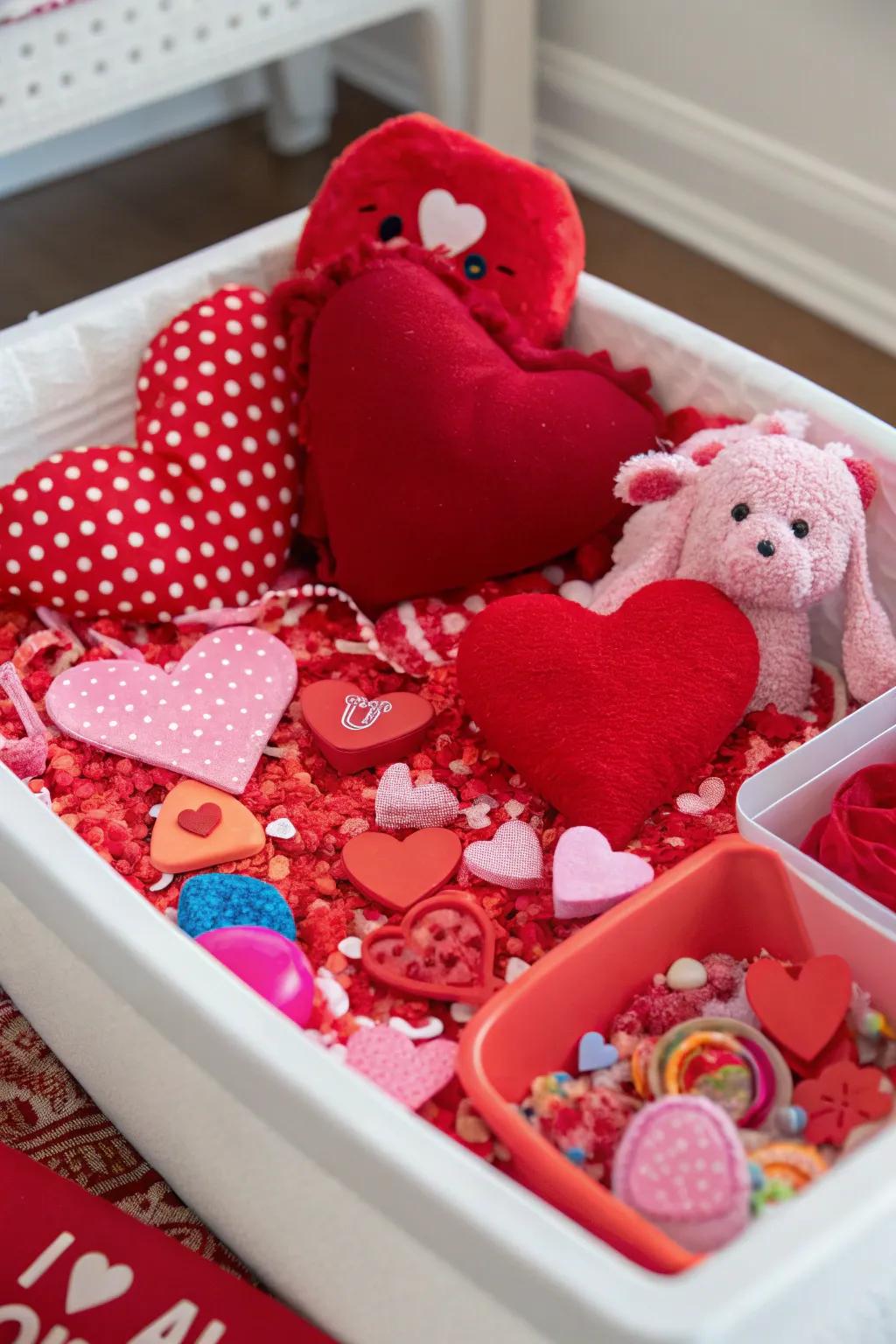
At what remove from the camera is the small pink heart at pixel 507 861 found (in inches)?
44.4

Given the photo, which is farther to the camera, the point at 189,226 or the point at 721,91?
the point at 189,226

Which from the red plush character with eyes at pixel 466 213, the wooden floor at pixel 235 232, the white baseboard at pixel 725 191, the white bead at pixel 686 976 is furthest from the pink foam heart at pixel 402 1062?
the white baseboard at pixel 725 191

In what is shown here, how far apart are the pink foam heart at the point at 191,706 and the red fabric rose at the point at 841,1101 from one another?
55 centimetres

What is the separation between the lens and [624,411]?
4.48ft

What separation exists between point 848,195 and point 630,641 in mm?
A: 1044

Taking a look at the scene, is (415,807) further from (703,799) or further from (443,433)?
(443,433)

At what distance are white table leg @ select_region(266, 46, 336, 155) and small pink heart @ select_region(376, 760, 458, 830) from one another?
1.48 meters

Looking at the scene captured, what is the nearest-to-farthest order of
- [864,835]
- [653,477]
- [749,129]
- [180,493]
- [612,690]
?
[864,835] < [612,690] < [653,477] < [180,493] < [749,129]

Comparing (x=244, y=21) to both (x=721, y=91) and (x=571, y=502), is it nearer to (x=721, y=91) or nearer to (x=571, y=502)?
(x=721, y=91)

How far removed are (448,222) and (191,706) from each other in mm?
574

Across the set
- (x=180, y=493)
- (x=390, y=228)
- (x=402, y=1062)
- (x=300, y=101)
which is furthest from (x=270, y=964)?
(x=300, y=101)

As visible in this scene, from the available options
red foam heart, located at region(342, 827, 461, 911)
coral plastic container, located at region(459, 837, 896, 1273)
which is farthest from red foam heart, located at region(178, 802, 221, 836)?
coral plastic container, located at region(459, 837, 896, 1273)

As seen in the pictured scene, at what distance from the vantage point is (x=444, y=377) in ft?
4.32

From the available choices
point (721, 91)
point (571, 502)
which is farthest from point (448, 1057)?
point (721, 91)
